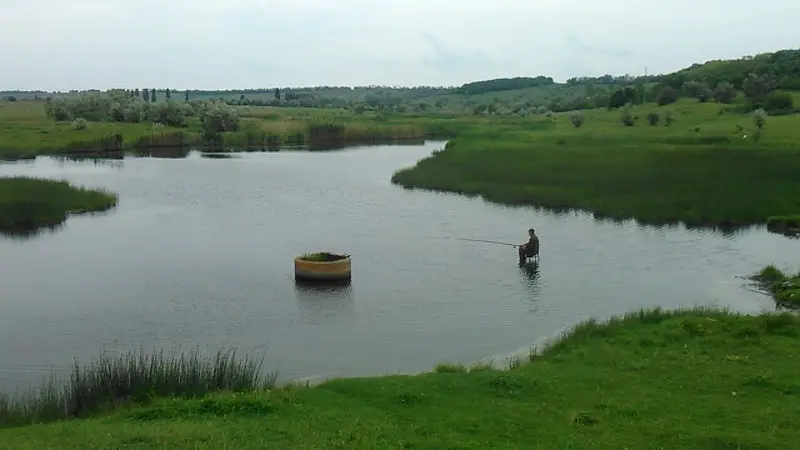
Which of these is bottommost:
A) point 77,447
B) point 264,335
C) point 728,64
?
point 264,335

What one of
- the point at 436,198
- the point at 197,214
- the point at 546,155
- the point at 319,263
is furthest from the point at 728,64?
the point at 319,263

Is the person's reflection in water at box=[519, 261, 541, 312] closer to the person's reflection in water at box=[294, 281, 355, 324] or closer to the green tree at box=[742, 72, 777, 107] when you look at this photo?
the person's reflection in water at box=[294, 281, 355, 324]

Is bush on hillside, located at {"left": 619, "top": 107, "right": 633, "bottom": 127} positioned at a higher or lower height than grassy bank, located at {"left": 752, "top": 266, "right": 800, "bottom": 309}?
higher

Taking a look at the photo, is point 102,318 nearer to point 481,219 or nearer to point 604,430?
point 604,430

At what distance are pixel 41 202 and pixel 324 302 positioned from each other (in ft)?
82.6

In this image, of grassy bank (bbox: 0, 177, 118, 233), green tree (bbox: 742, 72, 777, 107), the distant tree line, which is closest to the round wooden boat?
grassy bank (bbox: 0, 177, 118, 233)

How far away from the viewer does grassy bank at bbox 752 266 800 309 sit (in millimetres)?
27578

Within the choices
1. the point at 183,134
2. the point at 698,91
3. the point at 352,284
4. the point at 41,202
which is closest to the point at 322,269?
the point at 352,284

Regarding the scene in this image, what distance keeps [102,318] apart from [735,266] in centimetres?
2496

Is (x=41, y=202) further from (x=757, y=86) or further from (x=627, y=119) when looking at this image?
(x=757, y=86)

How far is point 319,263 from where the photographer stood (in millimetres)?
31469

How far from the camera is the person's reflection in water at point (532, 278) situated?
30156 mm

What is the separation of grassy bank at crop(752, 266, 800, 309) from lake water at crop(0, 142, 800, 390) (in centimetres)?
59

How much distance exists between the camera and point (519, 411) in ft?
50.1
